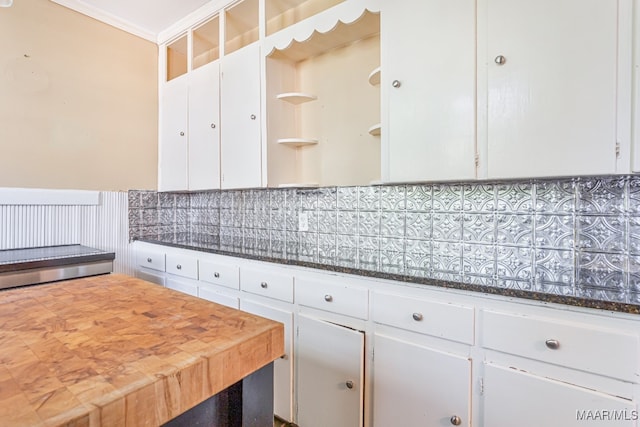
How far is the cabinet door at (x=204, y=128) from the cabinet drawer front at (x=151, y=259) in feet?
2.01

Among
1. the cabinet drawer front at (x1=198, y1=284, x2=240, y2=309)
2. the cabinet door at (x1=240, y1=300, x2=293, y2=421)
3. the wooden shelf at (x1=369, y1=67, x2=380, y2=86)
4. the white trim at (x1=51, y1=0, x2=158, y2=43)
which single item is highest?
the white trim at (x1=51, y1=0, x2=158, y2=43)

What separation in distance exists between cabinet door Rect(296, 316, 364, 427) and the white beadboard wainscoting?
6.61 feet

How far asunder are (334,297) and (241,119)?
4.88 feet

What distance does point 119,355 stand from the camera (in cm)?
63

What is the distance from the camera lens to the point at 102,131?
2.74 m

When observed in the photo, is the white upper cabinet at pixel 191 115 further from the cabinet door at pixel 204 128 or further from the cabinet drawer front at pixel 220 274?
the cabinet drawer front at pixel 220 274

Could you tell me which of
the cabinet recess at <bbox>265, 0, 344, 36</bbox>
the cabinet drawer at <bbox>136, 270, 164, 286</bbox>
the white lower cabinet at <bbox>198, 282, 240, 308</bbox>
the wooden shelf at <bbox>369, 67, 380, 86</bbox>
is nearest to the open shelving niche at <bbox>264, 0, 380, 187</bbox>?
the wooden shelf at <bbox>369, 67, 380, 86</bbox>

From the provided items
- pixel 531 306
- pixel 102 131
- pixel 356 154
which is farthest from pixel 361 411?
pixel 102 131

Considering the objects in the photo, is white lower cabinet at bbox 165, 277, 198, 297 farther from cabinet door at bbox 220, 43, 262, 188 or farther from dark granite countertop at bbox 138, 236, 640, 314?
cabinet door at bbox 220, 43, 262, 188

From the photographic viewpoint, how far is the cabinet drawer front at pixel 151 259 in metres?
2.61

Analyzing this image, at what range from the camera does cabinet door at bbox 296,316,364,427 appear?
1.52 m

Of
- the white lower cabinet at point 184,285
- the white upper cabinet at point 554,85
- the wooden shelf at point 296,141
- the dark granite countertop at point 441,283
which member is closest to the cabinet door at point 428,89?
the white upper cabinet at point 554,85

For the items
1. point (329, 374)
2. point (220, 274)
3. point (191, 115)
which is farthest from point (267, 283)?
point (191, 115)

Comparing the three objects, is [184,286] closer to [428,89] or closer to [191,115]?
[191,115]
